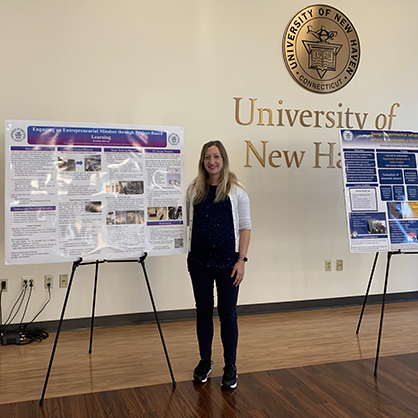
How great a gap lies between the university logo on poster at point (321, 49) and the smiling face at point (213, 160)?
200 centimetres

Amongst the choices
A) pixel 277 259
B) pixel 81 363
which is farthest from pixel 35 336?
pixel 277 259

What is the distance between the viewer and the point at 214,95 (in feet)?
13.4

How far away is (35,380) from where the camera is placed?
2.81 m

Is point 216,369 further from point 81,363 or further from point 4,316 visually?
point 4,316

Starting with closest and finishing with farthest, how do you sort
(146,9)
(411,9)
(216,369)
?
(216,369), (146,9), (411,9)

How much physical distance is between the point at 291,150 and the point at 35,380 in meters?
2.98

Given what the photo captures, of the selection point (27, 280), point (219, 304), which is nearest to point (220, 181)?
point (219, 304)

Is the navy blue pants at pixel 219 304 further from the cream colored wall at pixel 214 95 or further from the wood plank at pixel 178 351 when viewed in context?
the cream colored wall at pixel 214 95

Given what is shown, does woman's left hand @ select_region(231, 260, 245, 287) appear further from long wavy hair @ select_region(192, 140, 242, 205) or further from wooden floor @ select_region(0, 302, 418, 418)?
wooden floor @ select_region(0, 302, 418, 418)

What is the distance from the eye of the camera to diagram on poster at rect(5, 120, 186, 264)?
262cm

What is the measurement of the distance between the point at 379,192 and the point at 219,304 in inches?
58.7

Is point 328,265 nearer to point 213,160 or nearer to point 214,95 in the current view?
point 214,95

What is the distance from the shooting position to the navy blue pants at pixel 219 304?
8.82ft

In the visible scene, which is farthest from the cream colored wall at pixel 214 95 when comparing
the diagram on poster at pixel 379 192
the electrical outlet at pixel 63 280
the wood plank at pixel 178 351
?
the diagram on poster at pixel 379 192
